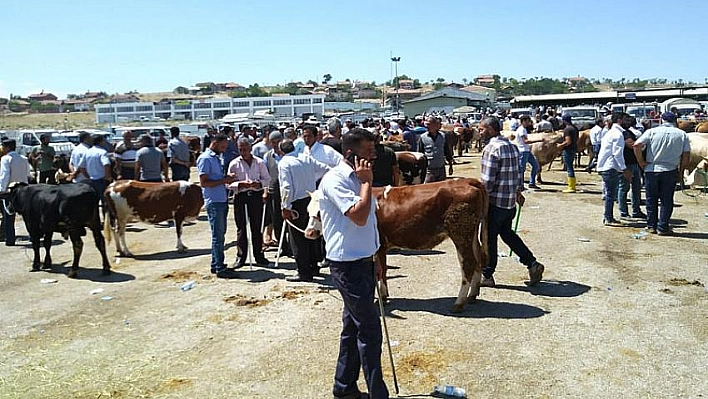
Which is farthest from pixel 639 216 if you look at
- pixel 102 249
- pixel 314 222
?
pixel 102 249

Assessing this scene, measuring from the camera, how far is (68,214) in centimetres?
→ 950

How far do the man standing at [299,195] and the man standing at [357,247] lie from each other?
3.29 metres

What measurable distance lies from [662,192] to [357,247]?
778cm

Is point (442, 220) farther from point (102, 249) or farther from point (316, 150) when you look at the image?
point (102, 249)

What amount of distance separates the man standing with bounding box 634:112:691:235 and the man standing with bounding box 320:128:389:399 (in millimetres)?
7441

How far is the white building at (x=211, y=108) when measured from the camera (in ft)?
330

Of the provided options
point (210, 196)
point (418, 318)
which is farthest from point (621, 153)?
point (210, 196)

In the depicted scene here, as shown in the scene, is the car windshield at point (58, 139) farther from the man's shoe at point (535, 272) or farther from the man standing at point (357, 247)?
the man standing at point (357, 247)

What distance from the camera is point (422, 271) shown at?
9070 mm

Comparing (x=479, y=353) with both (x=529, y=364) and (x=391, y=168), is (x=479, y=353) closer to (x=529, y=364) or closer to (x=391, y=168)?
(x=529, y=364)

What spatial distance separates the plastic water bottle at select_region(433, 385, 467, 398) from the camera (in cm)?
516


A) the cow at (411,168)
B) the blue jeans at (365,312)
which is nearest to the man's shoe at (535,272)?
the blue jeans at (365,312)

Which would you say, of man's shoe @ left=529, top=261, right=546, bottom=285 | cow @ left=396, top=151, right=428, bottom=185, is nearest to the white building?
cow @ left=396, top=151, right=428, bottom=185

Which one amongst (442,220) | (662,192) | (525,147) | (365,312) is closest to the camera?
(365,312)
